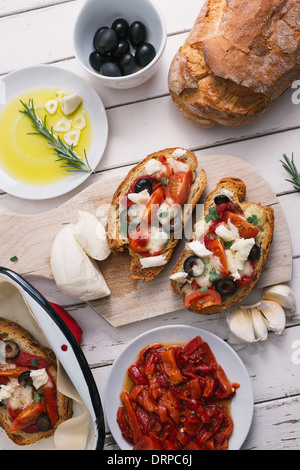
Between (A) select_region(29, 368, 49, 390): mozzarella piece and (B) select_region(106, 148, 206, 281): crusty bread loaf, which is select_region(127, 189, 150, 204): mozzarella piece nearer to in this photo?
(B) select_region(106, 148, 206, 281): crusty bread loaf

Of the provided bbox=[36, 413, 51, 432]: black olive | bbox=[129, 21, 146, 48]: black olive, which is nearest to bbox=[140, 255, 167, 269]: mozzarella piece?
bbox=[36, 413, 51, 432]: black olive

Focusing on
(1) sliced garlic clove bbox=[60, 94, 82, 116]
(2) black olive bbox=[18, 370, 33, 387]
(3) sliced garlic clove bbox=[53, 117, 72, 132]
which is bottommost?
(2) black olive bbox=[18, 370, 33, 387]

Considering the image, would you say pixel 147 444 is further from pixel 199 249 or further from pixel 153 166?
pixel 153 166

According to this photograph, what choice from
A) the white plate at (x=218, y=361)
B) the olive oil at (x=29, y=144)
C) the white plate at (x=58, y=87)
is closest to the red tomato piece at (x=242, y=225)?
the white plate at (x=218, y=361)

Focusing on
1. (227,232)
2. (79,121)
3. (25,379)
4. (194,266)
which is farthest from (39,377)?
(79,121)

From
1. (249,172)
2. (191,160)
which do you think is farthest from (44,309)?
(249,172)

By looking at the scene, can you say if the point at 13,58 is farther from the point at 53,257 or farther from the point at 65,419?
the point at 65,419
